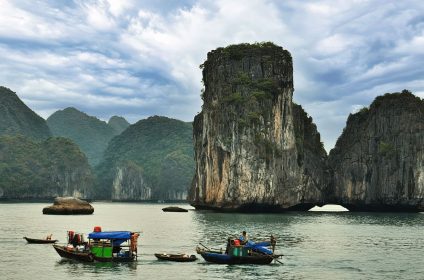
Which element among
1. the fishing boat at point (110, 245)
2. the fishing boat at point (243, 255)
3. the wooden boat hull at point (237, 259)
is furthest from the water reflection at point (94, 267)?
the fishing boat at point (243, 255)

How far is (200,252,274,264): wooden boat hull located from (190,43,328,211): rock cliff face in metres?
74.4

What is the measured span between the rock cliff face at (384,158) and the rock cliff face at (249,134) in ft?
56.8

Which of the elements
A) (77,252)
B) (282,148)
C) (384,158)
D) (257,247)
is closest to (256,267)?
(257,247)

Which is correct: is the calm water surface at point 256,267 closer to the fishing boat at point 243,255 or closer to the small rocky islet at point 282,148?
the fishing boat at point 243,255

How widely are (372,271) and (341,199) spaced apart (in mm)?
105331

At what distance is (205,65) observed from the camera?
135 meters

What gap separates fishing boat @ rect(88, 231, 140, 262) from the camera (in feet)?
138

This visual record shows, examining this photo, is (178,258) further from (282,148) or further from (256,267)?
(282,148)

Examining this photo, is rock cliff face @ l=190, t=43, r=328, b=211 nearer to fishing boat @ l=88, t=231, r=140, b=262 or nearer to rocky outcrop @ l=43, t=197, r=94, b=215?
rocky outcrop @ l=43, t=197, r=94, b=215

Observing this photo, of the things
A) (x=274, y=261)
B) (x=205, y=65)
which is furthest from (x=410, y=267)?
(x=205, y=65)

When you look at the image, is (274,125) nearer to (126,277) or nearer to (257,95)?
(257,95)

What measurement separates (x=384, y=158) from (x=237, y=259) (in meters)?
102

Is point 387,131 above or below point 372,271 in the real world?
above

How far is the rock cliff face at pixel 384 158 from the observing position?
132 meters
